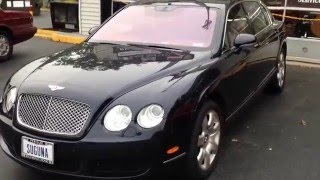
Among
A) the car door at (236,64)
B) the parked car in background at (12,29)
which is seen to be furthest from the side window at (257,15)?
the parked car in background at (12,29)

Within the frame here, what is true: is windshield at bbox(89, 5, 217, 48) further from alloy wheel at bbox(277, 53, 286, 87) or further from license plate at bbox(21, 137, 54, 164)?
alloy wheel at bbox(277, 53, 286, 87)

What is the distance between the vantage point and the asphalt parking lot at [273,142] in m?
4.16

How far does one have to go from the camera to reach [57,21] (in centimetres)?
1388

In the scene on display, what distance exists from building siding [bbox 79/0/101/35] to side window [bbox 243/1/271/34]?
21.5ft

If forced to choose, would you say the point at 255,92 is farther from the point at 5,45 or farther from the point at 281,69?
the point at 5,45

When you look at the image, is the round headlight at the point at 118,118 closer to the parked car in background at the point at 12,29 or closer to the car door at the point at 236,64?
the car door at the point at 236,64

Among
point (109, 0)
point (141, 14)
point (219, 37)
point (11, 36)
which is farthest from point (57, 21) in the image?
point (219, 37)

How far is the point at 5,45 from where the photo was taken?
31.4ft

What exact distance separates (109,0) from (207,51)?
8.17 meters

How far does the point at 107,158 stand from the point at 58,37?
9607 mm

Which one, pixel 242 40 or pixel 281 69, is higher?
pixel 242 40

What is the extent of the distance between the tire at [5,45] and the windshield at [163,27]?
4.95m

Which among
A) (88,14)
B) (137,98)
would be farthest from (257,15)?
(88,14)

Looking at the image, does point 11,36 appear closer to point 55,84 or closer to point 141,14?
point 141,14
